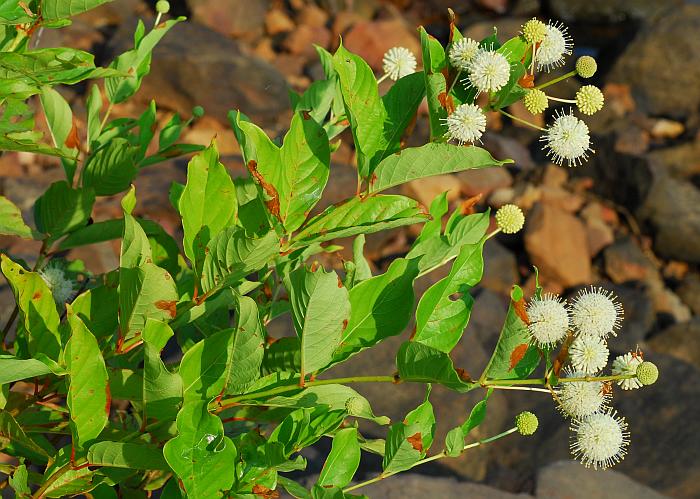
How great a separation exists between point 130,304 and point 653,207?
560 centimetres

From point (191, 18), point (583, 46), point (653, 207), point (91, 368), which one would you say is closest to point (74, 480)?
point (91, 368)

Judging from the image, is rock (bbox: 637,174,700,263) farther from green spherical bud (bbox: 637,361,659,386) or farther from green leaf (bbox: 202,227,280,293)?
green leaf (bbox: 202,227,280,293)

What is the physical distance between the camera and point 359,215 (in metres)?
1.21

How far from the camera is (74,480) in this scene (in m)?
1.17

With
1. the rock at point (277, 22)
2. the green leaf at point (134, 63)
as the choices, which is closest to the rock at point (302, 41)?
the rock at point (277, 22)

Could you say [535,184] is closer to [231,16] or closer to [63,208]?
[231,16]

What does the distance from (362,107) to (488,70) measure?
176 mm

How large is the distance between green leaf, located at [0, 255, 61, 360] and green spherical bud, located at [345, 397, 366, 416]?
1.41 ft

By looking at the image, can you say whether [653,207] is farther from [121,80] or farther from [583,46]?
[121,80]

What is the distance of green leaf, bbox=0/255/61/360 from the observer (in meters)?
1.22

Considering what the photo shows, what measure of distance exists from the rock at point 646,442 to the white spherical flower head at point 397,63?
1.77 meters

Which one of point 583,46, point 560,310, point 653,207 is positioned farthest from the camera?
point 583,46

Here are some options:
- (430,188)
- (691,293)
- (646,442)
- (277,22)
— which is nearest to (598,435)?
(646,442)

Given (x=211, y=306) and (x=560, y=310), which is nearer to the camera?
(x=560, y=310)
